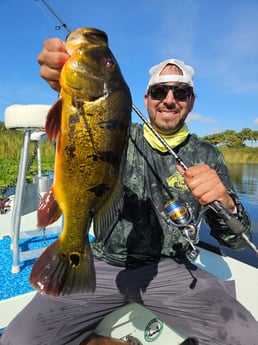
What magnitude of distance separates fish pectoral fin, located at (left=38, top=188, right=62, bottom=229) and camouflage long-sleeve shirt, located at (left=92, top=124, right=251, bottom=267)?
929mm

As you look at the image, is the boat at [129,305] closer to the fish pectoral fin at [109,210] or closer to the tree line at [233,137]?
the fish pectoral fin at [109,210]

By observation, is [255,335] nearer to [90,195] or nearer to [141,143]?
[90,195]

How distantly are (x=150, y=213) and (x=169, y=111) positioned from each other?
1.11 m

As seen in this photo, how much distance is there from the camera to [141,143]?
3057mm

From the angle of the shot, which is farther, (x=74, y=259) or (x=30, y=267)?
(x=30, y=267)

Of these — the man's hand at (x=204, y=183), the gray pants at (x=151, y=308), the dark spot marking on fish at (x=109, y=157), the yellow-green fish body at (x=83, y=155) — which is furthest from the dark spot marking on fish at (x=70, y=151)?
the gray pants at (x=151, y=308)

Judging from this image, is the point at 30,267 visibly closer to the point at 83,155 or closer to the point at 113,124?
the point at 83,155

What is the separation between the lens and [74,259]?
166 centimetres

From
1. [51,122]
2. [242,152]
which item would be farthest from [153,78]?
[242,152]

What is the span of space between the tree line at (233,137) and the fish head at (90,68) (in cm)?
7934

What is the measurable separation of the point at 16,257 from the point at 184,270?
2.05 m

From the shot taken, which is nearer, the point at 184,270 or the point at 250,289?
the point at 184,270

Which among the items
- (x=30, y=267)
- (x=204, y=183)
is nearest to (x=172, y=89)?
(x=204, y=183)

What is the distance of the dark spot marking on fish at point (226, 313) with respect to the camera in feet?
7.52
